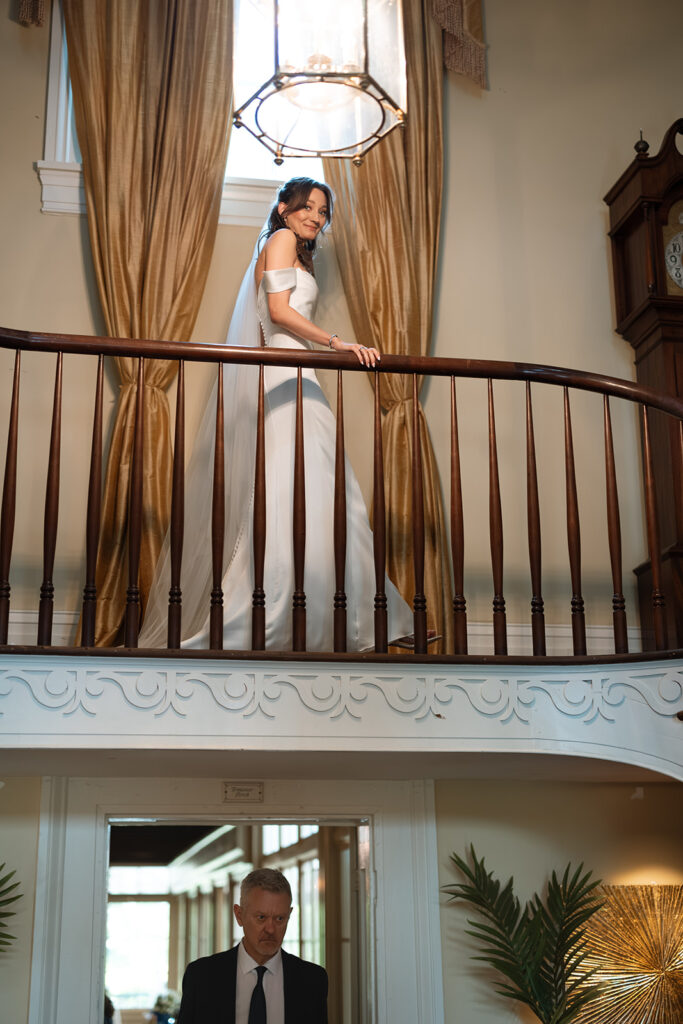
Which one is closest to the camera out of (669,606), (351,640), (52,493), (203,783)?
(52,493)

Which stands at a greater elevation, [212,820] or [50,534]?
[50,534]

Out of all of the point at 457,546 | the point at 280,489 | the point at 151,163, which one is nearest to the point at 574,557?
the point at 457,546

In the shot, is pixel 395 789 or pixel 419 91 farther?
pixel 419 91

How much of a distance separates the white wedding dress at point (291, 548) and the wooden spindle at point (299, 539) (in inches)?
7.6

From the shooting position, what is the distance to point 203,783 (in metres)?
4.45

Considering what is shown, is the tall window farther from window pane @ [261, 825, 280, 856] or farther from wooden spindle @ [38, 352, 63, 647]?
window pane @ [261, 825, 280, 856]

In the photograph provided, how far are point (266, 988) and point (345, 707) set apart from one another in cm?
105

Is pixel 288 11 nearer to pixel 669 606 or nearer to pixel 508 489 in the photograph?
pixel 508 489

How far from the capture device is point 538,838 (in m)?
4.63

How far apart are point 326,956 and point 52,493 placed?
10.1 feet

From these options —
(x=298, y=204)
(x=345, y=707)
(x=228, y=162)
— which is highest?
(x=228, y=162)

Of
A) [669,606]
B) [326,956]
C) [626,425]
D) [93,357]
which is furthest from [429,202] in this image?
[326,956]

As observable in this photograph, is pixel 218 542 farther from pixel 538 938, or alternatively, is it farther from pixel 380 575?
pixel 538 938

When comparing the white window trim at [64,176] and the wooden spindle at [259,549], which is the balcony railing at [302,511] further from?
the white window trim at [64,176]
